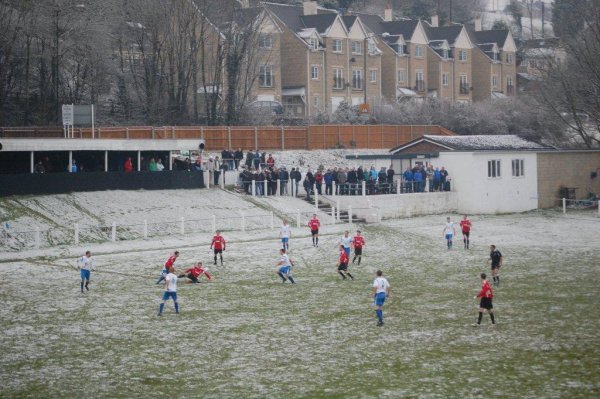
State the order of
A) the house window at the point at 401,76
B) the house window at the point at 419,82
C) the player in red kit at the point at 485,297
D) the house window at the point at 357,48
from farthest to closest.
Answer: the house window at the point at 419,82, the house window at the point at 401,76, the house window at the point at 357,48, the player in red kit at the point at 485,297

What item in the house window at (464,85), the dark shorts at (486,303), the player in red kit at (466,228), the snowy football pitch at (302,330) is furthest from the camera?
the house window at (464,85)

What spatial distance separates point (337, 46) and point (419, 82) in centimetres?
1485

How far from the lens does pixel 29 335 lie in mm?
29438

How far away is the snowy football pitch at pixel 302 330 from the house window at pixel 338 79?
58.3 m

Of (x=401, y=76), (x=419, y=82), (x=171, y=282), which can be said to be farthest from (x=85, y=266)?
(x=419, y=82)

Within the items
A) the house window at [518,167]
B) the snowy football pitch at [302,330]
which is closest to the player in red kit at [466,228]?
the snowy football pitch at [302,330]

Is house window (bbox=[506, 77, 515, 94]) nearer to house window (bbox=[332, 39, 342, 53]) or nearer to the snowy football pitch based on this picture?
house window (bbox=[332, 39, 342, 53])

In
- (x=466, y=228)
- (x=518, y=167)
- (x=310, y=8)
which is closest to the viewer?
(x=466, y=228)

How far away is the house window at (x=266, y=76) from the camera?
321ft

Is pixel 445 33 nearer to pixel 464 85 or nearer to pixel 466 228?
pixel 464 85

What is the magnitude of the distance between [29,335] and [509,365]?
45.2 feet

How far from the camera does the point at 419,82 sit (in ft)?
376

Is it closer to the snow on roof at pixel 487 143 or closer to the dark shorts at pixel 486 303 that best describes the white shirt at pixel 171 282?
the dark shorts at pixel 486 303

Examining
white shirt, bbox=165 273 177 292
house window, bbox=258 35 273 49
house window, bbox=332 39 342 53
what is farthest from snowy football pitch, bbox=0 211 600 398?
house window, bbox=332 39 342 53
